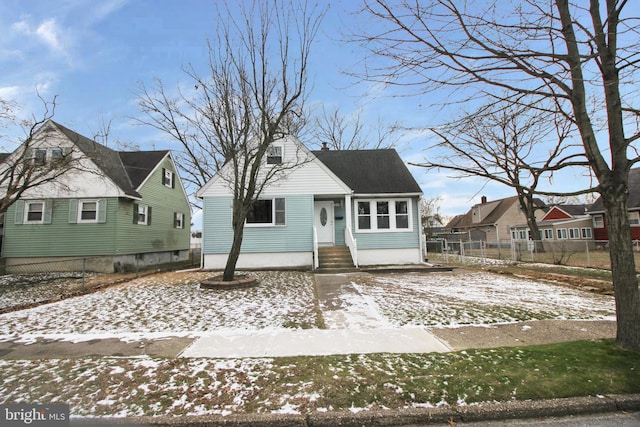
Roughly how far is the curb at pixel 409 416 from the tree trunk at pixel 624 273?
4.30ft

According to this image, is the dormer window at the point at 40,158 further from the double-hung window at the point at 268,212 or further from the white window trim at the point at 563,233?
the white window trim at the point at 563,233

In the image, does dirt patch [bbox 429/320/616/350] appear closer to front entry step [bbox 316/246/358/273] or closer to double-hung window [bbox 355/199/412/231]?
front entry step [bbox 316/246/358/273]

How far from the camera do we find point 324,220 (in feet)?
49.3

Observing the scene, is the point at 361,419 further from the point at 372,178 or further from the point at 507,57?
the point at 372,178

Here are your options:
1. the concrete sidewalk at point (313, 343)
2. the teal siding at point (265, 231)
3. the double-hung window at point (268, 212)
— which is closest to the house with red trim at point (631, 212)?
the teal siding at point (265, 231)

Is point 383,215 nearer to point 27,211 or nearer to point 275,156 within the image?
point 275,156

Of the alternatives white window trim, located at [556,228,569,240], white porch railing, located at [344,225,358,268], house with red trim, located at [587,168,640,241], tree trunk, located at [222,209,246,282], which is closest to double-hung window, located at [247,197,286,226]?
white porch railing, located at [344,225,358,268]

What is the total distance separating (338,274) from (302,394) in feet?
30.4

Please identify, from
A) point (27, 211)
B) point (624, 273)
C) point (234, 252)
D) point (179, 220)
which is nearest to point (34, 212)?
point (27, 211)

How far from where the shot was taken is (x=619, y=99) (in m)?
3.92

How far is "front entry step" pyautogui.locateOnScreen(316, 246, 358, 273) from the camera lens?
1262 cm

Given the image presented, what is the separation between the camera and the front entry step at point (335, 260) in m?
12.6

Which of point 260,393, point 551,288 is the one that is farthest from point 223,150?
point 551,288

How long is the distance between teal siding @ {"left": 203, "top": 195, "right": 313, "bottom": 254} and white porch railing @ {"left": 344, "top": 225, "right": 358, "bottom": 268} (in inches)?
67.0
